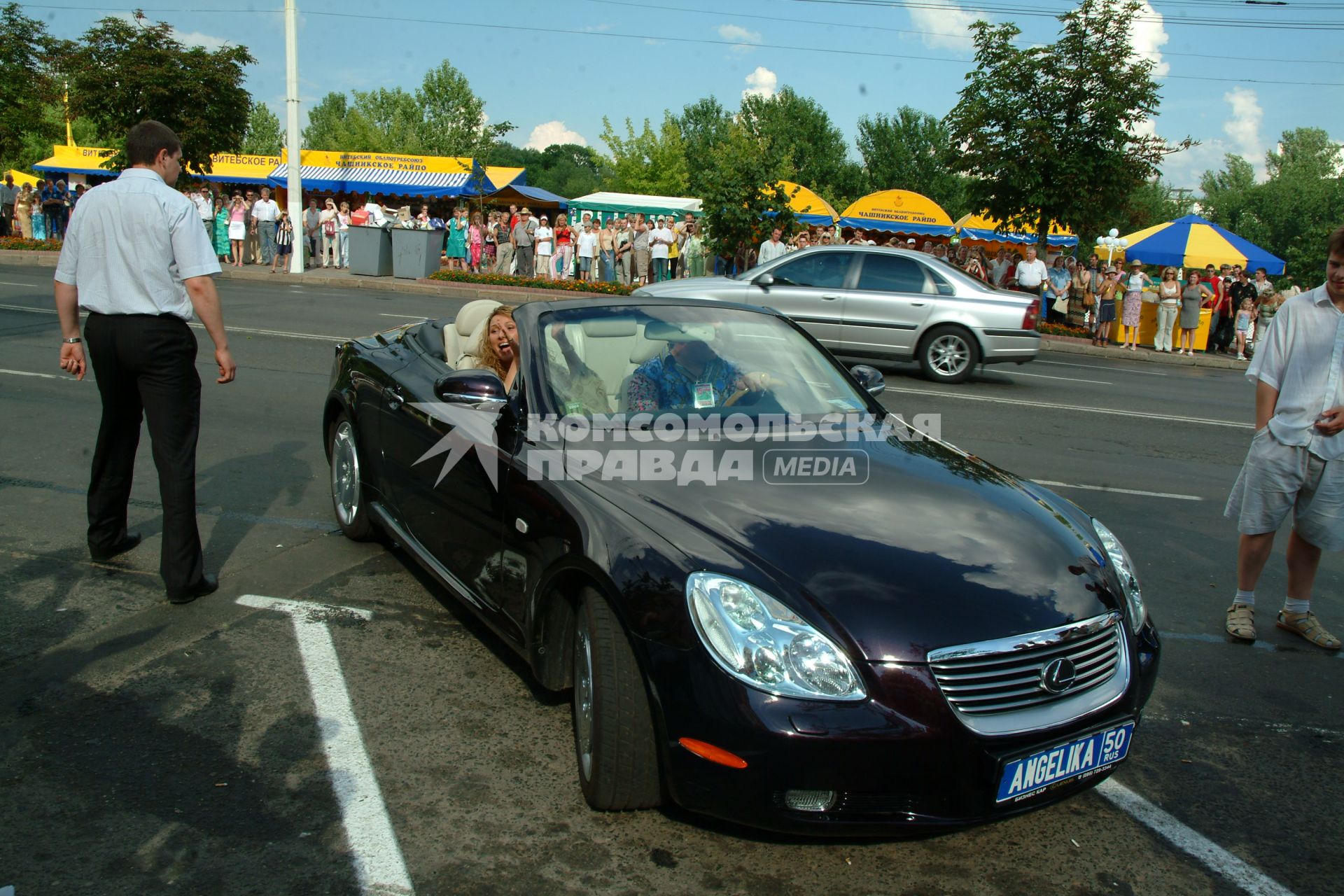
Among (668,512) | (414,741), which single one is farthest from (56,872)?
(668,512)

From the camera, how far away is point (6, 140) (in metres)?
28.0

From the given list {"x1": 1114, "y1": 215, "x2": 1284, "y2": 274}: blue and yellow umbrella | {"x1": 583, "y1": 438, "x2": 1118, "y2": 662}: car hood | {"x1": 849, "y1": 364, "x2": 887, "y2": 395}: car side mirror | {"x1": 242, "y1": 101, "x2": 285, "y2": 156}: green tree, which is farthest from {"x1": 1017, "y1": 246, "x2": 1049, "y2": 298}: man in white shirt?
{"x1": 242, "y1": 101, "x2": 285, "y2": 156}: green tree

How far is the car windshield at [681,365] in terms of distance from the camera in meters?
3.86

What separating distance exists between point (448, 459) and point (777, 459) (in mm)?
1348

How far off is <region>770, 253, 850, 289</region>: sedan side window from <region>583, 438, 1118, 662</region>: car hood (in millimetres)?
10073

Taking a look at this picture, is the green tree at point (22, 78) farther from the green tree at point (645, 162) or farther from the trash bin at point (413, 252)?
the green tree at point (645, 162)

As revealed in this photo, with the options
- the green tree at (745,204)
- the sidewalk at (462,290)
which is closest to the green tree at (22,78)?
the sidewalk at (462,290)

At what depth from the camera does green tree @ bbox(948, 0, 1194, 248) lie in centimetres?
2048

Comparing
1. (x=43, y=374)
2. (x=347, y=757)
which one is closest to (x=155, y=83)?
(x=43, y=374)

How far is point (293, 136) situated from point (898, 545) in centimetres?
2464

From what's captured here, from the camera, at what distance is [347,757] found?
10.5ft

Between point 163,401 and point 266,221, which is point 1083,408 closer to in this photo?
point 163,401

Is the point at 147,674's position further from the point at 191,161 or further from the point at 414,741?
the point at 191,161

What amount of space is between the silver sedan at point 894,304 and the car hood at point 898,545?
9666 mm
